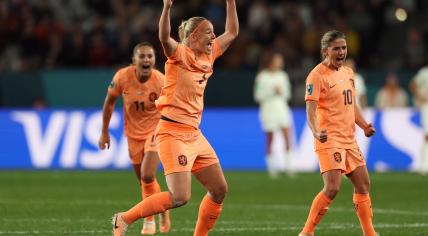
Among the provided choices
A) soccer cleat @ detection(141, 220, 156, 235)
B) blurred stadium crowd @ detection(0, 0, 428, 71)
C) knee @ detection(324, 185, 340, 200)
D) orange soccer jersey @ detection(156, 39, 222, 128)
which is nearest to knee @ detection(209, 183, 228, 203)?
orange soccer jersey @ detection(156, 39, 222, 128)

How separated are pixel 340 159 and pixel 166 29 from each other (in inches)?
96.5

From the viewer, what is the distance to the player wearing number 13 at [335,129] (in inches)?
458

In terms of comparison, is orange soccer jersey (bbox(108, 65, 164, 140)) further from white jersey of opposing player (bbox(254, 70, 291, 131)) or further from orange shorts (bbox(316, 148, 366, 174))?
white jersey of opposing player (bbox(254, 70, 291, 131))

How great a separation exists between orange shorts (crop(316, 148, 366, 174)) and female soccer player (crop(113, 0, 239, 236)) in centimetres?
130

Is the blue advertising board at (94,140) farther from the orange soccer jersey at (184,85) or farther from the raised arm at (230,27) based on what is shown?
the orange soccer jersey at (184,85)

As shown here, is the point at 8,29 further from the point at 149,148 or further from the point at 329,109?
the point at 329,109

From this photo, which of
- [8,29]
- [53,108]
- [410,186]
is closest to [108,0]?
[8,29]

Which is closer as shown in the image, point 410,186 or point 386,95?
point 410,186

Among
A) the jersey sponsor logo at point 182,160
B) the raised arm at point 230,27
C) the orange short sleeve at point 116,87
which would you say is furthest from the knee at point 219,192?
the orange short sleeve at point 116,87

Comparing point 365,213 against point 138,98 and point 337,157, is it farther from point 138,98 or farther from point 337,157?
point 138,98

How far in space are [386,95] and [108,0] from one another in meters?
9.02

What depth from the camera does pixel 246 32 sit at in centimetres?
2827

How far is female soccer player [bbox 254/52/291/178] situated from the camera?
2289 cm

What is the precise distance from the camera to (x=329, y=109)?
11883 mm
